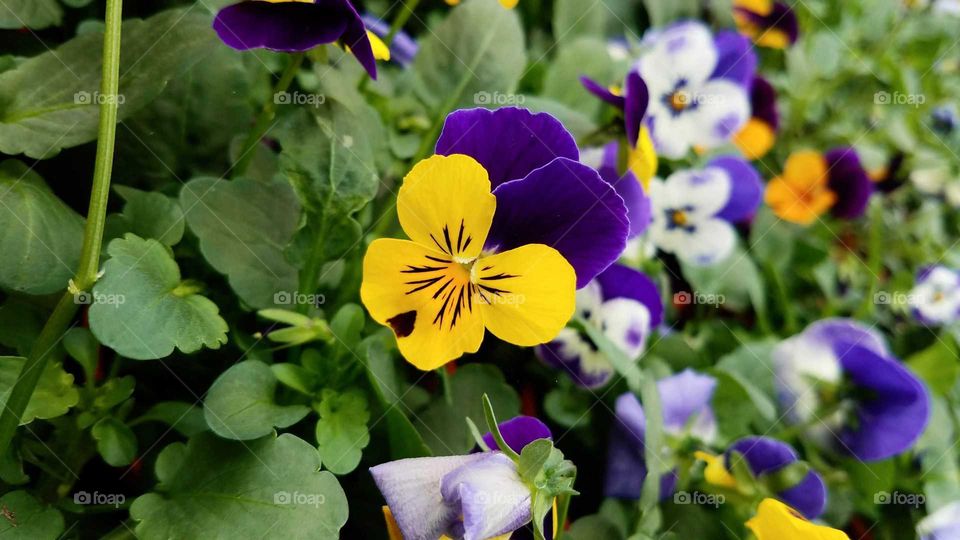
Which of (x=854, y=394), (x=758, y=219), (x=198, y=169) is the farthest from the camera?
(x=758, y=219)

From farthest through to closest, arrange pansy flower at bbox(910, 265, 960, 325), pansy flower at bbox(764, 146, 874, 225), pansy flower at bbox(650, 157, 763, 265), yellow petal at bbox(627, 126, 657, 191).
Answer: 1. pansy flower at bbox(764, 146, 874, 225)
2. pansy flower at bbox(910, 265, 960, 325)
3. pansy flower at bbox(650, 157, 763, 265)
4. yellow petal at bbox(627, 126, 657, 191)

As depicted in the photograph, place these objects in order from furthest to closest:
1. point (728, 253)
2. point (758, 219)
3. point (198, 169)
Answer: point (758, 219), point (728, 253), point (198, 169)

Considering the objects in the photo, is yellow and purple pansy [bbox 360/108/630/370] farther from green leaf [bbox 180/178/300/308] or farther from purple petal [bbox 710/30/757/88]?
purple petal [bbox 710/30/757/88]

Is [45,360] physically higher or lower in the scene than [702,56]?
lower

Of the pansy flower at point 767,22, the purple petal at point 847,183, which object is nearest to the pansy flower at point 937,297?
the purple petal at point 847,183

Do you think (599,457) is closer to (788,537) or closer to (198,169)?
(788,537)

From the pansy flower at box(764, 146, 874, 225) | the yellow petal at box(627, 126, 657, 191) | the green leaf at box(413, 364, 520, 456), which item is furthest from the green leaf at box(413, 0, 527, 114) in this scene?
the pansy flower at box(764, 146, 874, 225)

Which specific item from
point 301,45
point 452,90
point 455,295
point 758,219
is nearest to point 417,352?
point 455,295

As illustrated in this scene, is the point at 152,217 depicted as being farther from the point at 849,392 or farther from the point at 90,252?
the point at 849,392
